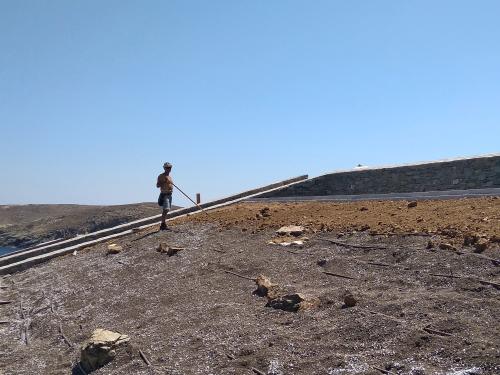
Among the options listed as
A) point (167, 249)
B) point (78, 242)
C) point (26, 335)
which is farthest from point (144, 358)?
point (78, 242)

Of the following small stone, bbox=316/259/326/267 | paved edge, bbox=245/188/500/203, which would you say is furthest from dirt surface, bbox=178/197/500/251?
small stone, bbox=316/259/326/267

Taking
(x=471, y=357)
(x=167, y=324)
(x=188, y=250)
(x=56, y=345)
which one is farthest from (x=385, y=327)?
(x=188, y=250)

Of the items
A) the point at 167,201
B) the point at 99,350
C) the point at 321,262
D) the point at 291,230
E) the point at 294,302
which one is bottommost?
the point at 99,350

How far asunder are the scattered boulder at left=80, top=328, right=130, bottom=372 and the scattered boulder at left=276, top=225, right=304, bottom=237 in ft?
15.1

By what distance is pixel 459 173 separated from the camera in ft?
48.5

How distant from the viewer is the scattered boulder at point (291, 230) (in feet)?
37.1

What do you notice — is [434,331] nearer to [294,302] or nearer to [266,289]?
[294,302]

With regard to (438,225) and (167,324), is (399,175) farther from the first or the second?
(167,324)

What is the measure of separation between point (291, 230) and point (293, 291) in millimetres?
3368

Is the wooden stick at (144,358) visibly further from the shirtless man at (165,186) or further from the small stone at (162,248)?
the shirtless man at (165,186)

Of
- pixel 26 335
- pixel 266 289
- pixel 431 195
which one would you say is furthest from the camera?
pixel 431 195

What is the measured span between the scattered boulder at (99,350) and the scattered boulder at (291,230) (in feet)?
15.1

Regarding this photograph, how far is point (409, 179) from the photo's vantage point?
16.0 meters

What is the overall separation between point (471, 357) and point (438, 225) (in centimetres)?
443
